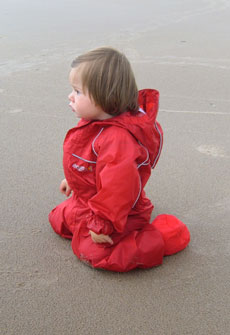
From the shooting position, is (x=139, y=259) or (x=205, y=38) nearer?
(x=139, y=259)

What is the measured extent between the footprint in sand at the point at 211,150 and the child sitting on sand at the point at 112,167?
3.02 ft

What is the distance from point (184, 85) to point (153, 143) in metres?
2.21

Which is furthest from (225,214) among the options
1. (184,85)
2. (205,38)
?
(205,38)

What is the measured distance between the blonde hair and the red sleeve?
11 centimetres

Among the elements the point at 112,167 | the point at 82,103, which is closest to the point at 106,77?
the point at 82,103

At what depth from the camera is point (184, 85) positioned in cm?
395

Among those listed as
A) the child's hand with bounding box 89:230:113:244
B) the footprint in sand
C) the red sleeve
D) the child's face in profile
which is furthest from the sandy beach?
the child's face in profile

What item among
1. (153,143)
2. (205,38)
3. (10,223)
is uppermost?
(153,143)

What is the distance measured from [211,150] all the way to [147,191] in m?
0.64

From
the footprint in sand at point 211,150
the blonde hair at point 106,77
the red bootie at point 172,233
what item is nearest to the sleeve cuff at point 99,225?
the red bootie at point 172,233

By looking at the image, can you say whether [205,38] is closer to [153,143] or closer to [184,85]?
[184,85]

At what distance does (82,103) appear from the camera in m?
1.77

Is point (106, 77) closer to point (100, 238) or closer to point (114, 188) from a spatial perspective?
point (114, 188)

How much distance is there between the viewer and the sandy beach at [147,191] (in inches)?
65.5
